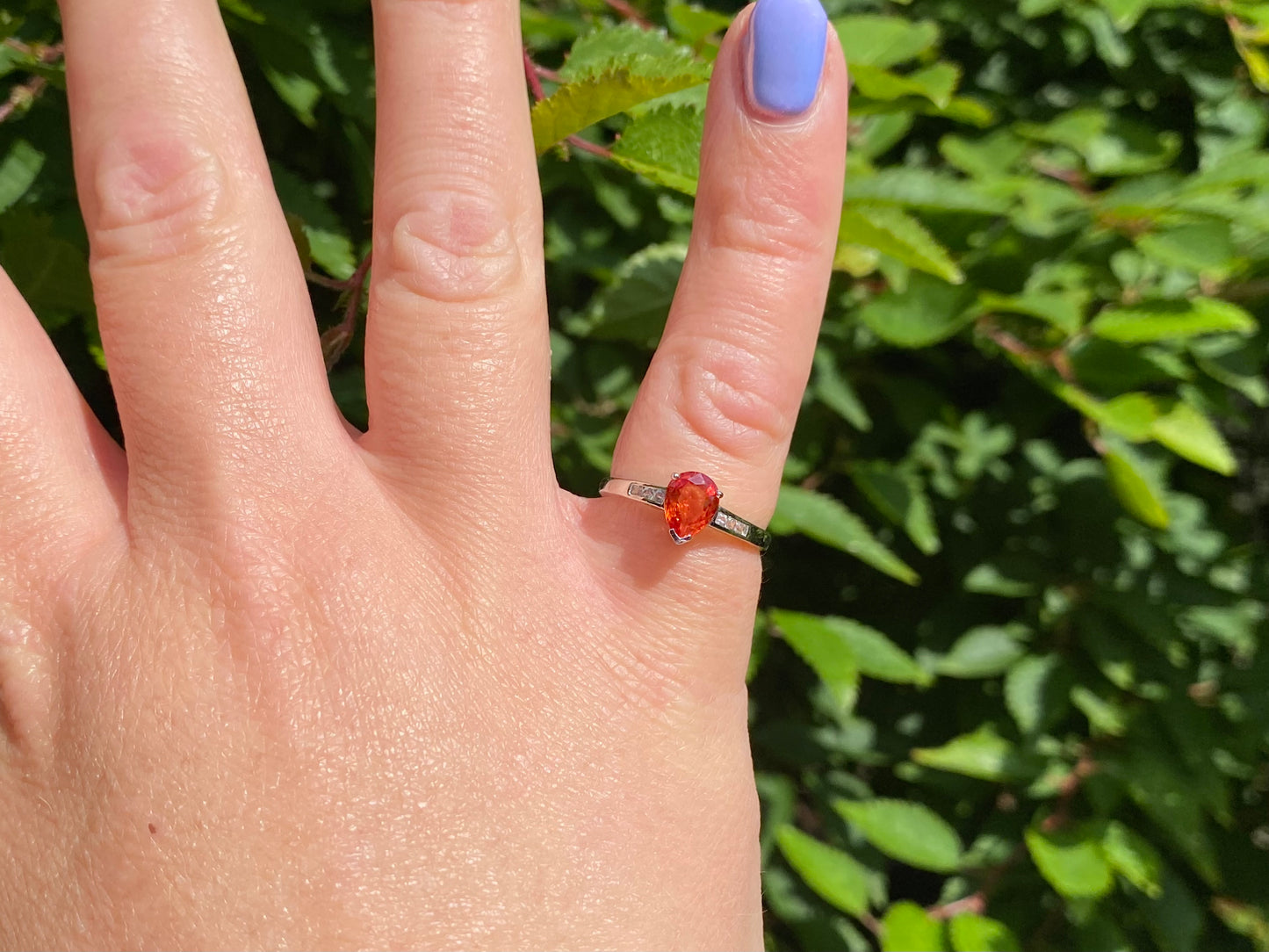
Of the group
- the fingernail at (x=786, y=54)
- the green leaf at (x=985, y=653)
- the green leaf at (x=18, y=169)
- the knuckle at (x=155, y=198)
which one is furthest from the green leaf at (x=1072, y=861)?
the green leaf at (x=18, y=169)

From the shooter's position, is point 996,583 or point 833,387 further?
point 996,583

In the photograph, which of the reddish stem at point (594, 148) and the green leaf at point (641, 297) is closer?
the reddish stem at point (594, 148)

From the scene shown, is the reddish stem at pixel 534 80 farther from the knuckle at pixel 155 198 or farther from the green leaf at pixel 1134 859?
the green leaf at pixel 1134 859

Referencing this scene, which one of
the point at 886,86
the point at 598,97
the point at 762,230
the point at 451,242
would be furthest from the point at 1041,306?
the point at 451,242

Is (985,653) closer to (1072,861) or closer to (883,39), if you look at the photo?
(1072,861)

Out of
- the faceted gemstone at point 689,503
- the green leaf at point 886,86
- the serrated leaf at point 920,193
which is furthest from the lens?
the serrated leaf at point 920,193

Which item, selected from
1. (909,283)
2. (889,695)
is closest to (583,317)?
(909,283)

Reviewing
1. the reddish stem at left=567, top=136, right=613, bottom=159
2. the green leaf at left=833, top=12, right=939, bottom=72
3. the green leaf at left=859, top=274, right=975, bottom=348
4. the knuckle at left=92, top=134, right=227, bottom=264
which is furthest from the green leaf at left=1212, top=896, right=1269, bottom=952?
the knuckle at left=92, top=134, right=227, bottom=264
